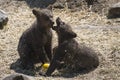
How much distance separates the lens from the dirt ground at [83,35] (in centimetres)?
1005

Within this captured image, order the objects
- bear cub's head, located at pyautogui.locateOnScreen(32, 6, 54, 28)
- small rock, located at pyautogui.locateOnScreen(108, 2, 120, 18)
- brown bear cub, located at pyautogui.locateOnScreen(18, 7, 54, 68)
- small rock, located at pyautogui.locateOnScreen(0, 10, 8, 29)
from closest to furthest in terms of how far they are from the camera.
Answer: bear cub's head, located at pyautogui.locateOnScreen(32, 6, 54, 28), brown bear cub, located at pyautogui.locateOnScreen(18, 7, 54, 68), small rock, located at pyautogui.locateOnScreen(0, 10, 8, 29), small rock, located at pyautogui.locateOnScreen(108, 2, 120, 18)

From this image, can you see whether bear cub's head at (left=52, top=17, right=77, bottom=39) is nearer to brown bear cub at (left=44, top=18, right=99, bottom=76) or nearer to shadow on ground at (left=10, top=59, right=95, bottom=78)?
brown bear cub at (left=44, top=18, right=99, bottom=76)

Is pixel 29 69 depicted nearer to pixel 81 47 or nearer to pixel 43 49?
pixel 43 49

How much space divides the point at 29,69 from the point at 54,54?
2.51ft

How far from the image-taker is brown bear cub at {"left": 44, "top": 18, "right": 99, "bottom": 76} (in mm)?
10086

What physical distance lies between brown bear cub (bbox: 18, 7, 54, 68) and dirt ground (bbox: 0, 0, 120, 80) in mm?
507

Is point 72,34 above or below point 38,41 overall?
above

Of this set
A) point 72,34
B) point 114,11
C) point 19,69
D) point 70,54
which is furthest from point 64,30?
point 114,11

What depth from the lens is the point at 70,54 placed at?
1016 centimetres

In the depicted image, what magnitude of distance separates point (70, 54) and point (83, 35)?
265cm

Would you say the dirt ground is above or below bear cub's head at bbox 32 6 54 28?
below

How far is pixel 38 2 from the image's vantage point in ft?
52.5

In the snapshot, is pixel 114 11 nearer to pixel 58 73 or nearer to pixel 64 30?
pixel 64 30

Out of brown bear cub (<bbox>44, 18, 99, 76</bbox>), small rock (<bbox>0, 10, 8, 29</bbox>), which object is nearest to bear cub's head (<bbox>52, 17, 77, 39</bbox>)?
brown bear cub (<bbox>44, 18, 99, 76</bbox>)
